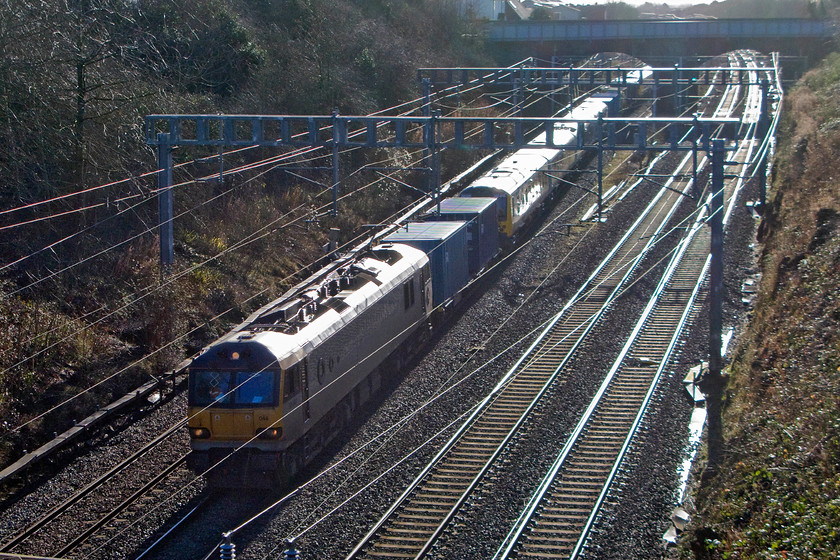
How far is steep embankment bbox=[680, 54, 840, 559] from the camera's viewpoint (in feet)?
33.6

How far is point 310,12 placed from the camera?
37.8 m

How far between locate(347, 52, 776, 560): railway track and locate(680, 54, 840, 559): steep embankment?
5.02ft

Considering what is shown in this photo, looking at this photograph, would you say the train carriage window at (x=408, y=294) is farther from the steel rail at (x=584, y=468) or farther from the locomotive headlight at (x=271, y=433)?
the locomotive headlight at (x=271, y=433)

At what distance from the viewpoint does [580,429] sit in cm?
1466

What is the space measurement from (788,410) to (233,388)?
7.98m

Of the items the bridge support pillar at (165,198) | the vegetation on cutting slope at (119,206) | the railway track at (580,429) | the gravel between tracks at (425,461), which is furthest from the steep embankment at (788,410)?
the bridge support pillar at (165,198)

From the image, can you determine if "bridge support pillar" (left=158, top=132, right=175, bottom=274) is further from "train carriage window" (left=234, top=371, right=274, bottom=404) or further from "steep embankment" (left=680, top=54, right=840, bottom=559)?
"steep embankment" (left=680, top=54, right=840, bottom=559)

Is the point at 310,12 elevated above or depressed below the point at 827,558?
above

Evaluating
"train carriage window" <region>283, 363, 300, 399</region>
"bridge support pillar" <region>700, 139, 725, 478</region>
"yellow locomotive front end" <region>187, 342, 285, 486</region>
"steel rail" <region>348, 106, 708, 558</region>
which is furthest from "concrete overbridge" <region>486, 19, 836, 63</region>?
"yellow locomotive front end" <region>187, 342, 285, 486</region>

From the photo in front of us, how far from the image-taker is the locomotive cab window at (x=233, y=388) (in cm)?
1256

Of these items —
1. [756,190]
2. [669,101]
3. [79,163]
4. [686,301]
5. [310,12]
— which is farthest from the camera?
[669,101]

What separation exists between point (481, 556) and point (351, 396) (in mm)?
4976

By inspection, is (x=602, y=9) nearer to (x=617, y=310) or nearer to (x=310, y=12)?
(x=310, y=12)

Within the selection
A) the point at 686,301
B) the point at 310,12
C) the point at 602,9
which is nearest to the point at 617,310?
the point at 686,301
